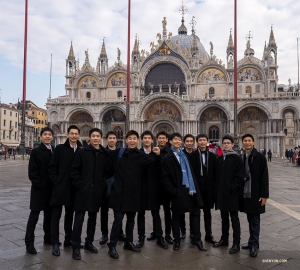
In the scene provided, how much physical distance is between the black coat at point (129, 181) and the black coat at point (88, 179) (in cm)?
23

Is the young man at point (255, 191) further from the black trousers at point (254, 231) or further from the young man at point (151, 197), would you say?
the young man at point (151, 197)

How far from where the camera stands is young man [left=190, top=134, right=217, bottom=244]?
5047 millimetres

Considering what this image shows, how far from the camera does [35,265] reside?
12.9 ft

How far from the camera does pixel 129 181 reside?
4543 mm

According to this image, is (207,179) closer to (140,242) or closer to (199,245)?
(199,245)

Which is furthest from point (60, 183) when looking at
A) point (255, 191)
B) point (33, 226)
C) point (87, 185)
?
point (255, 191)

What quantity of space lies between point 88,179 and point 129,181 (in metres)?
0.61

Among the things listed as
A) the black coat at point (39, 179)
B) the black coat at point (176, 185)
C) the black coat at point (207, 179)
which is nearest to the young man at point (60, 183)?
the black coat at point (39, 179)

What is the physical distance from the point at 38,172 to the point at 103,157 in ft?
3.30

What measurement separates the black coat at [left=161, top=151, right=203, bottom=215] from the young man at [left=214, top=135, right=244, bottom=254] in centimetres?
38

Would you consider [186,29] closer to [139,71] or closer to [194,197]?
[139,71]

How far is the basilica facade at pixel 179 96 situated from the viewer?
35.0m

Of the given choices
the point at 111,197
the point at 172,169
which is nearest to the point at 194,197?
the point at 172,169

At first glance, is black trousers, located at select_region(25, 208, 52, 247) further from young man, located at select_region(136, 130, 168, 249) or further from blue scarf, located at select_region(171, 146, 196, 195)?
blue scarf, located at select_region(171, 146, 196, 195)
